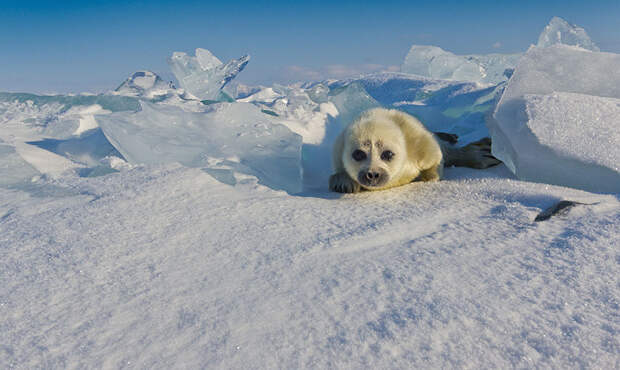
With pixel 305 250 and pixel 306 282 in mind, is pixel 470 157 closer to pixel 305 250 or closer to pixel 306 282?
pixel 305 250

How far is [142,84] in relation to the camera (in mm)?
7465

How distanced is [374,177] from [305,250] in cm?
115

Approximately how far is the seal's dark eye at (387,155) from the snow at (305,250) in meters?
0.23

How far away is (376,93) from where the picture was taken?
27.3ft

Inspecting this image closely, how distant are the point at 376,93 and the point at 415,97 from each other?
1046 mm

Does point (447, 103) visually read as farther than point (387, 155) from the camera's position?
Yes

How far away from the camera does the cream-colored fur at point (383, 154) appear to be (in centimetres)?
281

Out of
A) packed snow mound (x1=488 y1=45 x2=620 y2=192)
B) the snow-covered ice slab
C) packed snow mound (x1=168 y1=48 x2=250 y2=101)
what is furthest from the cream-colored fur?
packed snow mound (x1=168 y1=48 x2=250 y2=101)

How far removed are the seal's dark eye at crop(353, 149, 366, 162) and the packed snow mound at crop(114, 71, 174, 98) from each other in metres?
5.08

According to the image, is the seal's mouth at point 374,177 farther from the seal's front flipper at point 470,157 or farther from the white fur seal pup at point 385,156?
the seal's front flipper at point 470,157

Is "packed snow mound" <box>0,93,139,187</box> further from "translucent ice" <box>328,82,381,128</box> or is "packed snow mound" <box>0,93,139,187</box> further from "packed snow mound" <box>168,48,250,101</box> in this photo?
"translucent ice" <box>328,82,381,128</box>

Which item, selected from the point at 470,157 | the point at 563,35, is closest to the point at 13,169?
the point at 470,157

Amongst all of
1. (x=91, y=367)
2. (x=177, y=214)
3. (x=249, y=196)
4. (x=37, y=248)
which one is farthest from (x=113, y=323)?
(x=249, y=196)

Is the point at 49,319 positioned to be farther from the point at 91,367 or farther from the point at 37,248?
the point at 37,248
